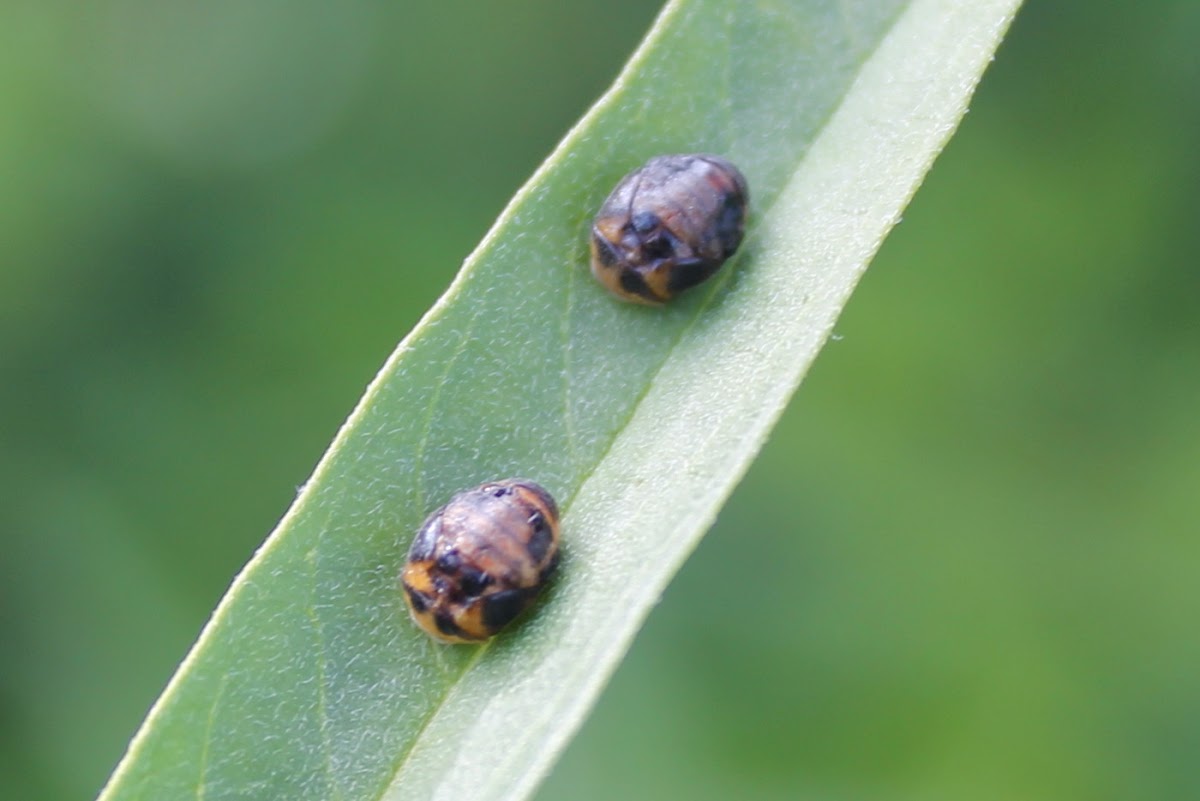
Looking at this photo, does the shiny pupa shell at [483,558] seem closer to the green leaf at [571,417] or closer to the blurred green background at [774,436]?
the green leaf at [571,417]

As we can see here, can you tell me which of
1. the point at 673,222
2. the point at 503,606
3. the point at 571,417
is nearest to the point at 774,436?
the point at 673,222

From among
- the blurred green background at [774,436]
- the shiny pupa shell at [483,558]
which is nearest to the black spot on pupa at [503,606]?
the shiny pupa shell at [483,558]

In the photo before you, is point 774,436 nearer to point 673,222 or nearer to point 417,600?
point 673,222

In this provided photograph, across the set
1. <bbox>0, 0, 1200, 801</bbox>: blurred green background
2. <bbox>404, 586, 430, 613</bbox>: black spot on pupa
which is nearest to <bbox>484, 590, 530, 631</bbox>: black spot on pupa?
<bbox>404, 586, 430, 613</bbox>: black spot on pupa

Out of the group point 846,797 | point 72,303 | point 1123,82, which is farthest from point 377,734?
point 1123,82

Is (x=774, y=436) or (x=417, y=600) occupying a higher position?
(x=417, y=600)

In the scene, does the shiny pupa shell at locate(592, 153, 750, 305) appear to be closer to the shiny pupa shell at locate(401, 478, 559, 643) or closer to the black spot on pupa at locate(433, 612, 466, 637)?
the shiny pupa shell at locate(401, 478, 559, 643)

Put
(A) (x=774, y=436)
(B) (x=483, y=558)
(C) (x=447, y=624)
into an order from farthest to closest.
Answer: (A) (x=774, y=436), (B) (x=483, y=558), (C) (x=447, y=624)

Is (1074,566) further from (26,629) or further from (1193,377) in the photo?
(26,629)
